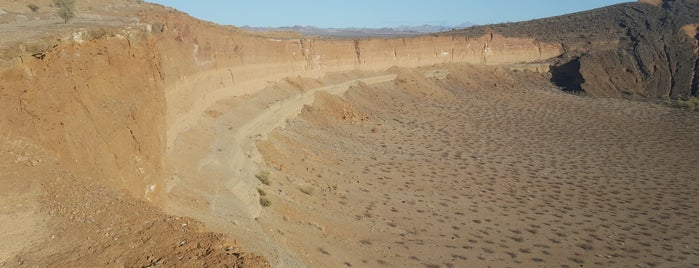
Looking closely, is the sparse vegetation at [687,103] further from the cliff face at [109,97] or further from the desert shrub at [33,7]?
the desert shrub at [33,7]

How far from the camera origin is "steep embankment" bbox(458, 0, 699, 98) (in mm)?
39719

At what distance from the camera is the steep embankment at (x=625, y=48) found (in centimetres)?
3972

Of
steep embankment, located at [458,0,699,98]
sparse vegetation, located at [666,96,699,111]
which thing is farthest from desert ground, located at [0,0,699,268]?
steep embankment, located at [458,0,699,98]

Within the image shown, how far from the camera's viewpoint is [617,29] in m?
52.1

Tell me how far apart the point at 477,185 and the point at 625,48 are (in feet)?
116

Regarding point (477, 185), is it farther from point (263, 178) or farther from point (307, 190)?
point (263, 178)

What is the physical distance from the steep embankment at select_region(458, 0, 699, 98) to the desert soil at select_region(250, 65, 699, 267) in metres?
8.01

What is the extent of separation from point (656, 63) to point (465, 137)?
2579 cm

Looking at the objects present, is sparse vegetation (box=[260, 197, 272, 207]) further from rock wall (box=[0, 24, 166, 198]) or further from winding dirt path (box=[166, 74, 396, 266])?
rock wall (box=[0, 24, 166, 198])

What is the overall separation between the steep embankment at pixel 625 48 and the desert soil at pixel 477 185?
801 cm

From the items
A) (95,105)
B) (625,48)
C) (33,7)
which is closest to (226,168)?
(95,105)

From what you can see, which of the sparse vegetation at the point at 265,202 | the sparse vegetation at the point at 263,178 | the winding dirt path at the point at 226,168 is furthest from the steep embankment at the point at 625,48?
the sparse vegetation at the point at 265,202

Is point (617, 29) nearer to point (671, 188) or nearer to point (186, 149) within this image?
point (671, 188)

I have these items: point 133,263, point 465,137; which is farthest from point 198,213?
point 465,137
